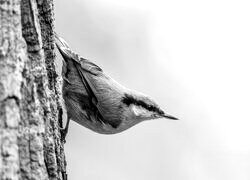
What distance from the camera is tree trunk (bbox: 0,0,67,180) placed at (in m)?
2.18

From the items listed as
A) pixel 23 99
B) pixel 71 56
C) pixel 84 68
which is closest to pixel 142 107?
pixel 84 68

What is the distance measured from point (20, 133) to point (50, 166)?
55 centimetres

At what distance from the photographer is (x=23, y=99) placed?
95.7 inches

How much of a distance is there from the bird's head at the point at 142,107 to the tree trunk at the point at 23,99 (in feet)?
7.83

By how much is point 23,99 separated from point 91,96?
243 cm

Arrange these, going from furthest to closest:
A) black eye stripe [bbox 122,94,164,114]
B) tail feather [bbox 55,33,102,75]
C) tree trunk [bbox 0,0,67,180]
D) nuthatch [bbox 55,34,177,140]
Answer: black eye stripe [bbox 122,94,164,114]
nuthatch [bbox 55,34,177,140]
tail feather [bbox 55,33,102,75]
tree trunk [bbox 0,0,67,180]

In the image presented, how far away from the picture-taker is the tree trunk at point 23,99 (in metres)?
2.18

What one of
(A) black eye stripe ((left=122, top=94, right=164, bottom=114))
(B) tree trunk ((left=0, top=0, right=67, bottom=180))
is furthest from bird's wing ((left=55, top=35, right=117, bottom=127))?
(B) tree trunk ((left=0, top=0, right=67, bottom=180))

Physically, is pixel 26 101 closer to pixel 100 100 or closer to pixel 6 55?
pixel 6 55

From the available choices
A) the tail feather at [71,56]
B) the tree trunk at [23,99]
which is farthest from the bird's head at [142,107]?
the tree trunk at [23,99]

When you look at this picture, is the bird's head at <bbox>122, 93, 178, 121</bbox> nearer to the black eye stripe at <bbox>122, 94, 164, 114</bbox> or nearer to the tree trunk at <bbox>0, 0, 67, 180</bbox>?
the black eye stripe at <bbox>122, 94, 164, 114</bbox>

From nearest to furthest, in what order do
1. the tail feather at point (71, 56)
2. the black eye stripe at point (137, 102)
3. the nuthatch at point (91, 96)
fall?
the tail feather at point (71, 56), the nuthatch at point (91, 96), the black eye stripe at point (137, 102)

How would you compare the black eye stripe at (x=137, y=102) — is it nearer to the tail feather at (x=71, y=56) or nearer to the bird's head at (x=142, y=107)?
the bird's head at (x=142, y=107)

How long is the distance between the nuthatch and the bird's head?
0.07 m
